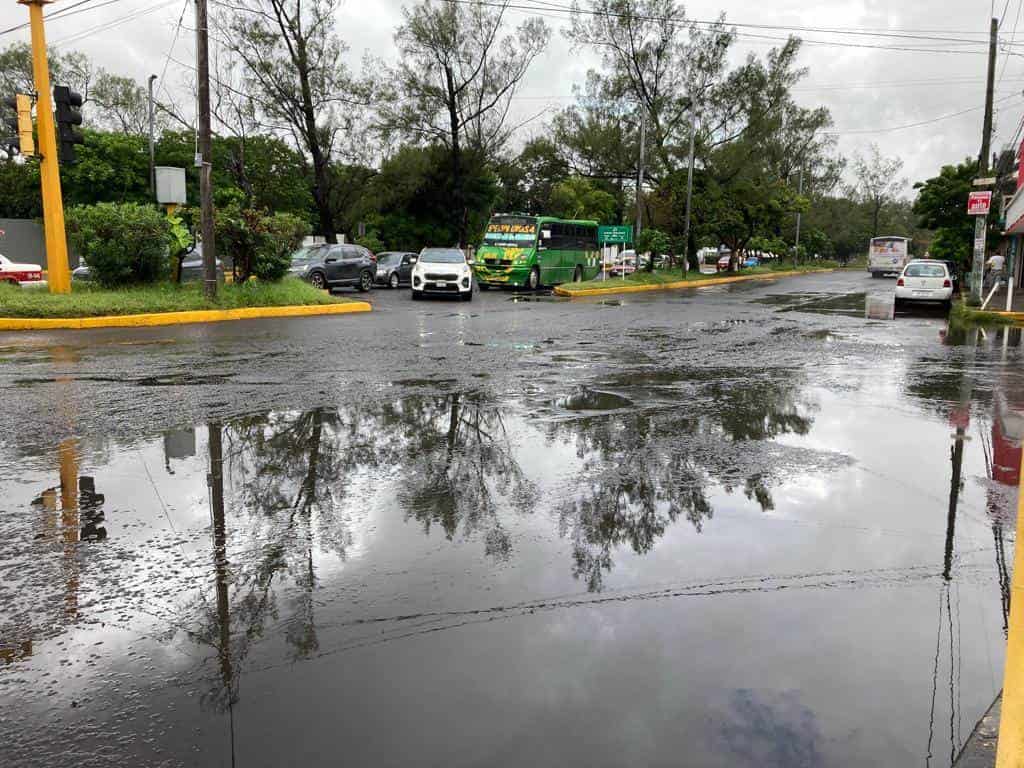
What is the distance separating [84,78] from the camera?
199ft

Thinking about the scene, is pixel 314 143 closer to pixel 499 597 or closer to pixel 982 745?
pixel 499 597

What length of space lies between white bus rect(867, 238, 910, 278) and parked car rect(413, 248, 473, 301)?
4465cm

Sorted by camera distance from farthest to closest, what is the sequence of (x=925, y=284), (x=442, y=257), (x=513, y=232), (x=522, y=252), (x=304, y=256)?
(x=513, y=232) → (x=522, y=252) → (x=304, y=256) → (x=442, y=257) → (x=925, y=284)

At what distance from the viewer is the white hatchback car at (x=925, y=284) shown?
25.1m

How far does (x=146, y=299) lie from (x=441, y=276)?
10.7 meters

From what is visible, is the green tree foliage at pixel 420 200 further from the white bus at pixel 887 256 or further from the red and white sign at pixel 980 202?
the red and white sign at pixel 980 202

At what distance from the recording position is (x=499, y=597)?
Result: 4195 mm

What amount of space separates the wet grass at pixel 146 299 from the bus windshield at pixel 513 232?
11319mm

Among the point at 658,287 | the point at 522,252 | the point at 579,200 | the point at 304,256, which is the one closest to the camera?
the point at 304,256

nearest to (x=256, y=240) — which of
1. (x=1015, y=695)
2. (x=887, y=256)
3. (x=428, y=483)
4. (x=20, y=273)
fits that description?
(x=20, y=273)

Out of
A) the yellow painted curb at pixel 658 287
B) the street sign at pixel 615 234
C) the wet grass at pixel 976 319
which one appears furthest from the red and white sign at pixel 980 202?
the street sign at pixel 615 234

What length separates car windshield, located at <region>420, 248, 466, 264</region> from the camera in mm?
28125

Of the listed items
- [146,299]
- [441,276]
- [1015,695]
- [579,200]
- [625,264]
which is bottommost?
[1015,695]

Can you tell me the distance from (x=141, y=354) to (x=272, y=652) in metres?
10.3
